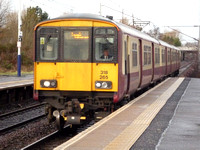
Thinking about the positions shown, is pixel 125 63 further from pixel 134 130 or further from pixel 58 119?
pixel 134 130

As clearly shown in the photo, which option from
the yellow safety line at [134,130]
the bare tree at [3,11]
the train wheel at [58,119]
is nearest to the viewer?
the yellow safety line at [134,130]

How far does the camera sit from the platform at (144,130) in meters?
7.32

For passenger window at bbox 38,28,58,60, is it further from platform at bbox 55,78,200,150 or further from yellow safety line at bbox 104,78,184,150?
yellow safety line at bbox 104,78,184,150

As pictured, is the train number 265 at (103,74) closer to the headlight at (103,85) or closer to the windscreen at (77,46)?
the headlight at (103,85)

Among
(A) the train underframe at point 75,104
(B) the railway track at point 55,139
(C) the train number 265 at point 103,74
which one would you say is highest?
(C) the train number 265 at point 103,74

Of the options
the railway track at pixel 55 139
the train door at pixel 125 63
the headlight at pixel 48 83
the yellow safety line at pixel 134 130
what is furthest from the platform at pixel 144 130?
the headlight at pixel 48 83

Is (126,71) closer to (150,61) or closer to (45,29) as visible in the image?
(45,29)

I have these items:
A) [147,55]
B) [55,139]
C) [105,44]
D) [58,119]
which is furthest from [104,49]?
[147,55]

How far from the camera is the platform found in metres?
7.32

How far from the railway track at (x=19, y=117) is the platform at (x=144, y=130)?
3.37 meters

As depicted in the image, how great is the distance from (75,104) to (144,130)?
2.33 meters

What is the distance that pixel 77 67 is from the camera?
10.5m

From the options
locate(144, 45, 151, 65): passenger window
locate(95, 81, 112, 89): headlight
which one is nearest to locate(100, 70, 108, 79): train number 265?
locate(95, 81, 112, 89): headlight

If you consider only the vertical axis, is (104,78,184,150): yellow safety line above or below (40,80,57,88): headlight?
below
